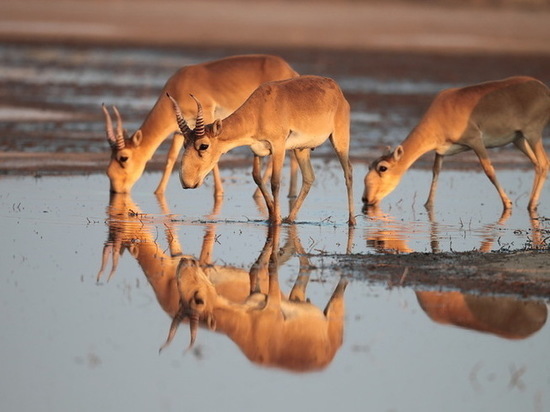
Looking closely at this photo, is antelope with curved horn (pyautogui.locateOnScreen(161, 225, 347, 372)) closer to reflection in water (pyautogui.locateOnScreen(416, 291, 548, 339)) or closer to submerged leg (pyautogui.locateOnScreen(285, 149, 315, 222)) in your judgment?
reflection in water (pyautogui.locateOnScreen(416, 291, 548, 339))

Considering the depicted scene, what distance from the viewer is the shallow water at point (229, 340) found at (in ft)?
28.8

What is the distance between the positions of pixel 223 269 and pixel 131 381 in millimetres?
3753

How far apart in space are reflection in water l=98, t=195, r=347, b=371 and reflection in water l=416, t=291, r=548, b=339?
83 cm

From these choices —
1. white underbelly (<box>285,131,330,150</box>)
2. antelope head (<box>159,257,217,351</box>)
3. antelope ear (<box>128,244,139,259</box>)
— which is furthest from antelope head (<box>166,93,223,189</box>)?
antelope head (<box>159,257,217,351</box>)

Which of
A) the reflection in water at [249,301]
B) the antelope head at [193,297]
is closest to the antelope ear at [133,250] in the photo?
the reflection in water at [249,301]

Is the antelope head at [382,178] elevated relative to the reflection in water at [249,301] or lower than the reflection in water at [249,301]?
elevated

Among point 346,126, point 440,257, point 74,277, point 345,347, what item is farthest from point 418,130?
point 345,347

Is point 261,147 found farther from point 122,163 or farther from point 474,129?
point 474,129

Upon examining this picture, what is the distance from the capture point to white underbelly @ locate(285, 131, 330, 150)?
1522 cm

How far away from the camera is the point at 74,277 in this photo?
40.0 feet

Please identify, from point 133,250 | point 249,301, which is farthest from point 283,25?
point 249,301

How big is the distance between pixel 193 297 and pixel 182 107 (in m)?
6.78

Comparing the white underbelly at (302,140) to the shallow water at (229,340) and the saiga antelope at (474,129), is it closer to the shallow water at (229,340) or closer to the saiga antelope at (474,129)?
the shallow water at (229,340)

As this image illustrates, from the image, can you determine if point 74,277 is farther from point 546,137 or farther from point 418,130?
point 546,137
